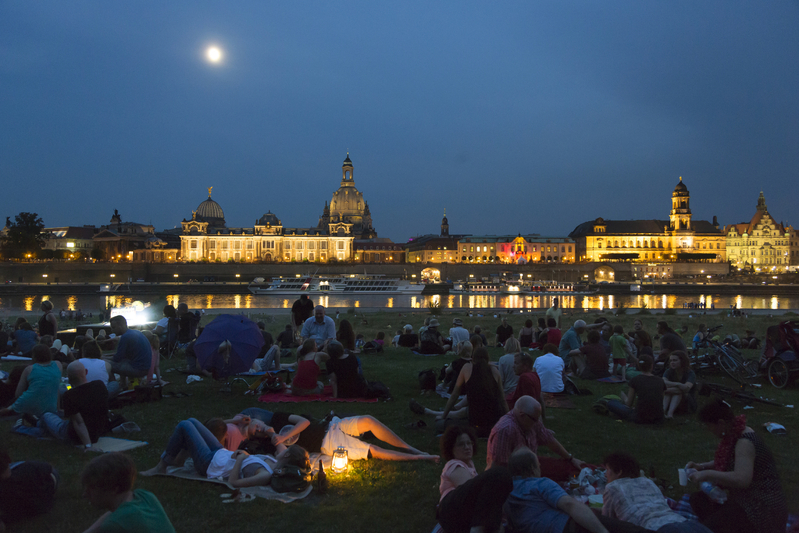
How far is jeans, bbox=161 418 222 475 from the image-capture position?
15.2ft

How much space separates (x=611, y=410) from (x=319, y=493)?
12.9ft

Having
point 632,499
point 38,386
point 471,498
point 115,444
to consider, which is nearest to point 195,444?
point 115,444

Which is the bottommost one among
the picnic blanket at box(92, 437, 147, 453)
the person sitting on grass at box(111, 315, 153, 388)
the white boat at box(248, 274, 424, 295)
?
the white boat at box(248, 274, 424, 295)

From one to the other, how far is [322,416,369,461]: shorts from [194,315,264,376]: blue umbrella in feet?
9.91

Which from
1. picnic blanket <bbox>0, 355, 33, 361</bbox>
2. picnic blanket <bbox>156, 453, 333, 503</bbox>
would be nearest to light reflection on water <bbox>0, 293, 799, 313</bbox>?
picnic blanket <bbox>0, 355, 33, 361</bbox>

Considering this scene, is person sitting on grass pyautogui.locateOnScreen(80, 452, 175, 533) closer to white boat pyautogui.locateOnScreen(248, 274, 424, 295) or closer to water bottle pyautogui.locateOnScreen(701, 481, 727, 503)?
water bottle pyautogui.locateOnScreen(701, 481, 727, 503)

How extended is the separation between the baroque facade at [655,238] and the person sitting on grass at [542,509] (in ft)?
336

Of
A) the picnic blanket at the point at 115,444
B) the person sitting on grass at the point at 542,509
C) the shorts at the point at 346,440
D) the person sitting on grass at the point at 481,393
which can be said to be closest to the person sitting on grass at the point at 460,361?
the person sitting on grass at the point at 481,393

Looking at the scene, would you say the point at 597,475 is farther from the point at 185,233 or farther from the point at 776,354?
the point at 185,233

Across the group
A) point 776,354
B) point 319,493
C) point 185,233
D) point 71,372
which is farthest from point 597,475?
point 185,233

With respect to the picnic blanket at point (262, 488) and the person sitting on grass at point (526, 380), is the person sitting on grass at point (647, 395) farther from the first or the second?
the picnic blanket at point (262, 488)

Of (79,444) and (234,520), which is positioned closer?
(234,520)

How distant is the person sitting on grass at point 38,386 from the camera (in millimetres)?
5734

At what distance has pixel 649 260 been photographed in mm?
96125
